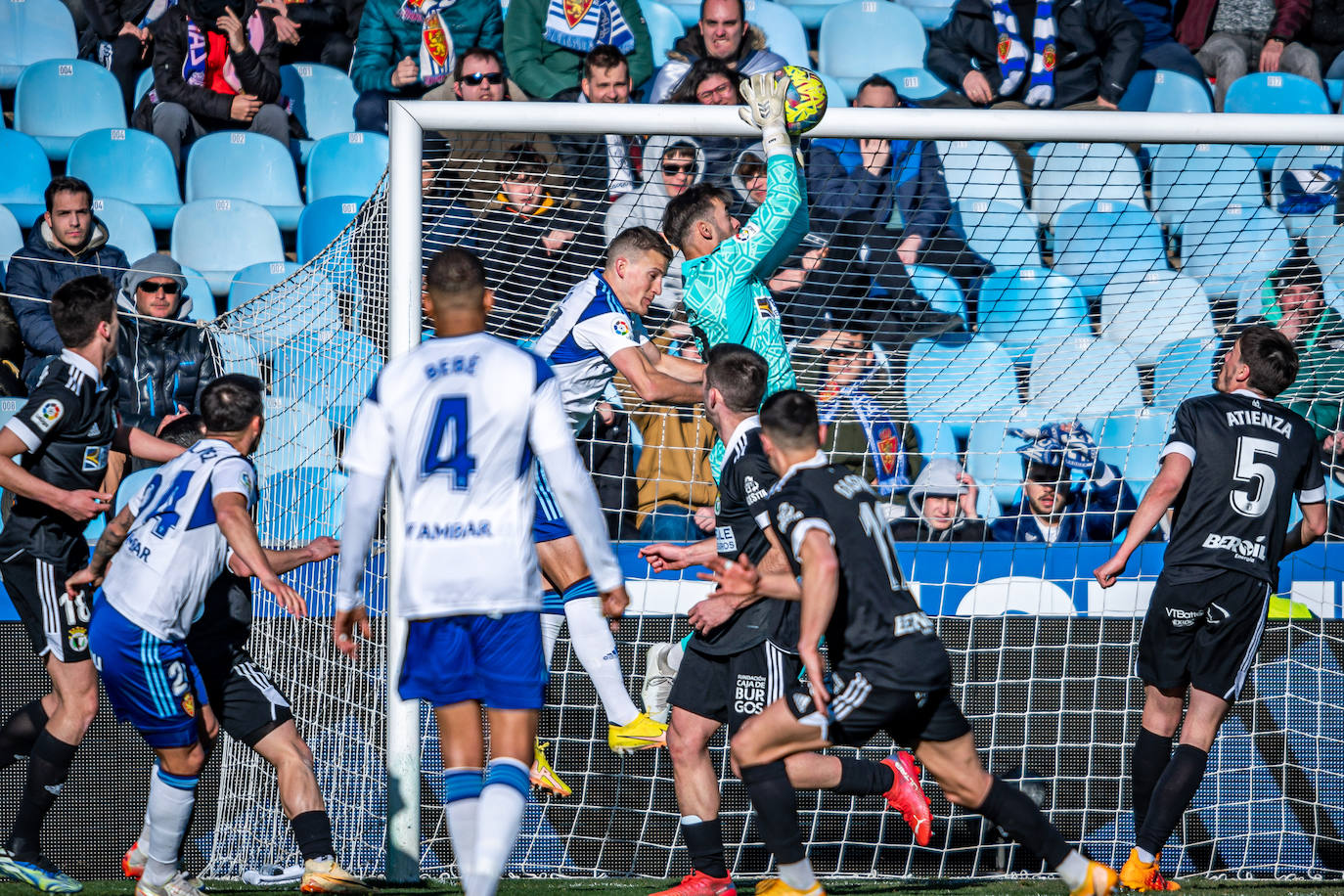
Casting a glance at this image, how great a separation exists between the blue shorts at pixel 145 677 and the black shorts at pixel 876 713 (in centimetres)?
211

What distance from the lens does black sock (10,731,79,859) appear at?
521 centimetres

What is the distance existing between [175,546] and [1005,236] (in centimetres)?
565

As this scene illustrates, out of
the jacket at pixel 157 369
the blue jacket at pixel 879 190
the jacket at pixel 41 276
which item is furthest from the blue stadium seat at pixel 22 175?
the blue jacket at pixel 879 190

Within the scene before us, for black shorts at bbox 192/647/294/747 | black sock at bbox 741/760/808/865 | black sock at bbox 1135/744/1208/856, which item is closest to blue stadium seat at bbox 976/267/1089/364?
black sock at bbox 1135/744/1208/856

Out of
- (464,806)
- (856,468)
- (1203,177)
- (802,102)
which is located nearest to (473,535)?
(464,806)

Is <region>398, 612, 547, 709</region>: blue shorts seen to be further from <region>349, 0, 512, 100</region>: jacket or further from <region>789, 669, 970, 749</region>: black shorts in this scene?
<region>349, 0, 512, 100</region>: jacket

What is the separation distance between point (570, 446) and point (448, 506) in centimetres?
38

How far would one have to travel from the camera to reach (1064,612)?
657 centimetres

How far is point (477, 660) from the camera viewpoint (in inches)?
149

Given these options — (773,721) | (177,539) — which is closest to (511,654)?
(773,721)

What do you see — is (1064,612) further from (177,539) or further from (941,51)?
(941,51)

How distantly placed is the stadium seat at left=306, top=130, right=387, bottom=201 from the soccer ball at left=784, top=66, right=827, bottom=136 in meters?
5.64

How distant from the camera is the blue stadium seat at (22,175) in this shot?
978 centimetres

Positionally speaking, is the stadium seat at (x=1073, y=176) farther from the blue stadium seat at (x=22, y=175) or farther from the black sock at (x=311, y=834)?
the blue stadium seat at (x=22, y=175)
